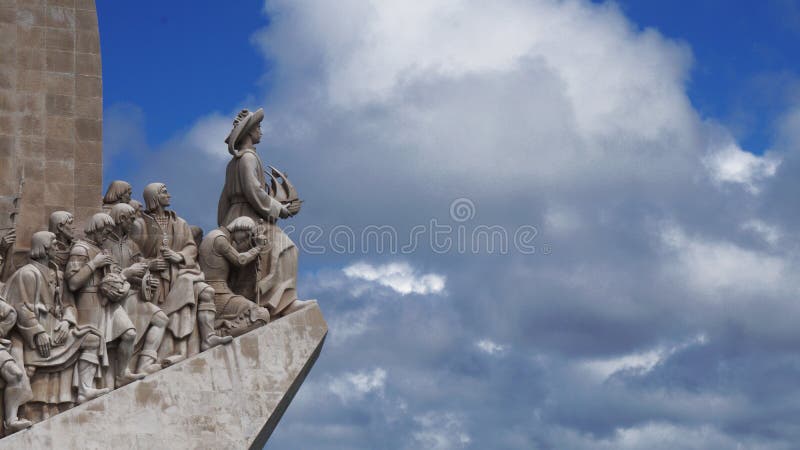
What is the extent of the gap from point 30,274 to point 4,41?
10.2ft

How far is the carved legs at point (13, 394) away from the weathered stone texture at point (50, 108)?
1.78m

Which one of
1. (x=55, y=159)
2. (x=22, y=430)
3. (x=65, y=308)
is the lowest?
(x=22, y=430)

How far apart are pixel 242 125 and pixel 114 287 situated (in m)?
2.92

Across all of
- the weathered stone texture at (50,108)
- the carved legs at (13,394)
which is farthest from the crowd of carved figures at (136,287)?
the weathered stone texture at (50,108)

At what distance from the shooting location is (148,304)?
22.5 metres

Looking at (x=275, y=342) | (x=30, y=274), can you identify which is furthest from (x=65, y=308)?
(x=275, y=342)

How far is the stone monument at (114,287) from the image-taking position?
2177 centimetres

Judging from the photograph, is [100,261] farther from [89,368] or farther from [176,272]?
[89,368]

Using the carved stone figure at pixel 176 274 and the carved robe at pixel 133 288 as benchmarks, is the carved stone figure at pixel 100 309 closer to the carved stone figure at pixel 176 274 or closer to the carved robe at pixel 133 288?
the carved robe at pixel 133 288

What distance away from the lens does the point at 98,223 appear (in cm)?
2244

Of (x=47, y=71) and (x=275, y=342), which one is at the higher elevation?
(x=47, y=71)

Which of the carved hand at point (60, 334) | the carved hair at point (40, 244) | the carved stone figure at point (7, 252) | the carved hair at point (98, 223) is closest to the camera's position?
the carved hand at point (60, 334)

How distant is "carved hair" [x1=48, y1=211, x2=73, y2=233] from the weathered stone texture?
1.02 feet

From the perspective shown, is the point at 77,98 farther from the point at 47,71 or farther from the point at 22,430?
the point at 22,430
